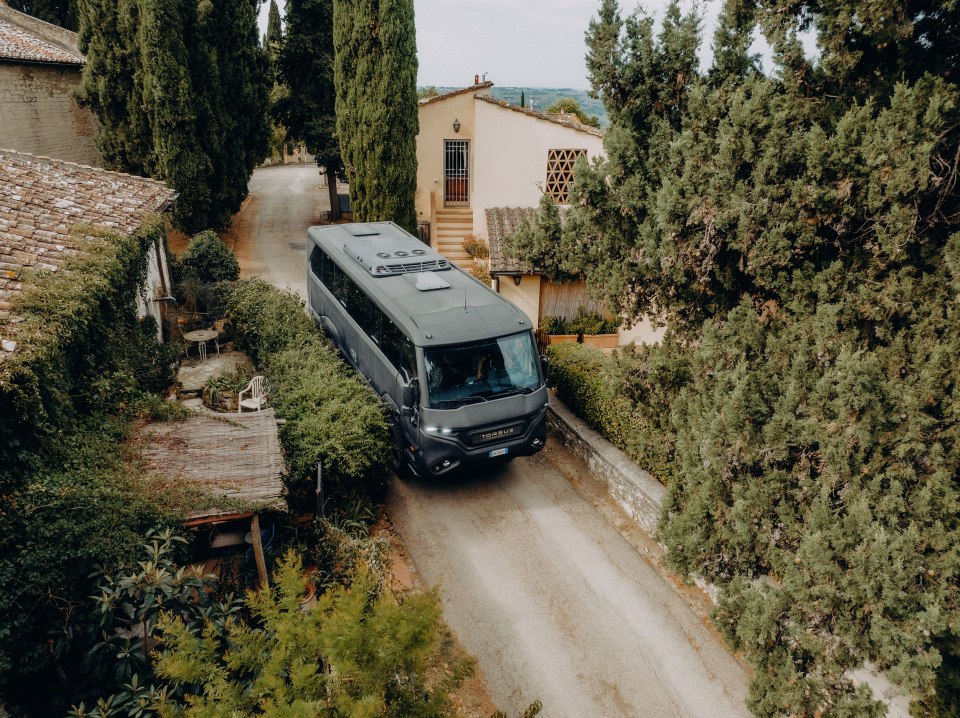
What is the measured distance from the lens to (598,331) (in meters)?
15.2

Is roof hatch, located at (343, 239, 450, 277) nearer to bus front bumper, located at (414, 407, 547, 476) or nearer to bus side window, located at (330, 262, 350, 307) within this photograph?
bus side window, located at (330, 262, 350, 307)

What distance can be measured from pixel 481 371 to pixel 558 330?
21.5ft

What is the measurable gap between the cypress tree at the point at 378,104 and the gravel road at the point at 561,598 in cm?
1192

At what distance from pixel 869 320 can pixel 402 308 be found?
6174 mm

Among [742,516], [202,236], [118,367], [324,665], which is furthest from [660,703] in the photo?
[202,236]

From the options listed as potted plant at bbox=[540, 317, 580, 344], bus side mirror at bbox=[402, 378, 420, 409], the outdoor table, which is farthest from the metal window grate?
bus side mirror at bbox=[402, 378, 420, 409]

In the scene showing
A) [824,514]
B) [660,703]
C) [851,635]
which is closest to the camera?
[851,635]

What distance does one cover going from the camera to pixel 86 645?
491 centimetres

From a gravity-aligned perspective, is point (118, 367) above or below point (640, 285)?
below

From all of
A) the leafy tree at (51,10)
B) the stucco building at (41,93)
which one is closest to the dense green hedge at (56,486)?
the stucco building at (41,93)

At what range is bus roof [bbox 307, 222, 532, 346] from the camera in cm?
876

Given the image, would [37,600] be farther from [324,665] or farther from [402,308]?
[402,308]

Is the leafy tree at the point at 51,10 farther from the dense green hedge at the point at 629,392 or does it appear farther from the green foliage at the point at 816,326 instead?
the green foliage at the point at 816,326

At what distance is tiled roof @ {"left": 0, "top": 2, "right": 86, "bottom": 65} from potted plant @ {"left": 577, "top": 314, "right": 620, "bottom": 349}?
17.4 meters
